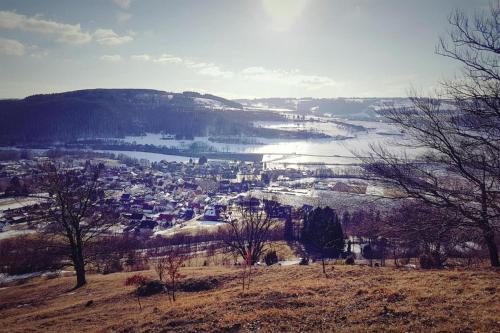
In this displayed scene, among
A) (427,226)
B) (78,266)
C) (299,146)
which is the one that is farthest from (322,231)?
(299,146)

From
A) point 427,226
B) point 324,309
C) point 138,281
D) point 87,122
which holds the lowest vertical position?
point 138,281

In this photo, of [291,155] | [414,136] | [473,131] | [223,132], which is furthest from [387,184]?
[223,132]

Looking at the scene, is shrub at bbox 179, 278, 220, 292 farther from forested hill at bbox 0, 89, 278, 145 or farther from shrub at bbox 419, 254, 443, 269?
forested hill at bbox 0, 89, 278, 145

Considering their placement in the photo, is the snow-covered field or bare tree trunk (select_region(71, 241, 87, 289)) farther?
the snow-covered field

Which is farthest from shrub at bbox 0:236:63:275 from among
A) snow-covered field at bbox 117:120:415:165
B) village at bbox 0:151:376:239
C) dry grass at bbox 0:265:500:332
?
snow-covered field at bbox 117:120:415:165

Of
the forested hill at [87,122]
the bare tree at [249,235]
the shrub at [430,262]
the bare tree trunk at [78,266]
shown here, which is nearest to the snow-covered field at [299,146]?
the forested hill at [87,122]

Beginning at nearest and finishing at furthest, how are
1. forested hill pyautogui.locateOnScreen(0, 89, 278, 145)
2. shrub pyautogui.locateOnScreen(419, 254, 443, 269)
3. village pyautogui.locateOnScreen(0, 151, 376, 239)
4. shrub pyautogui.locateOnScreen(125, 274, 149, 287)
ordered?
shrub pyautogui.locateOnScreen(419, 254, 443, 269), shrub pyautogui.locateOnScreen(125, 274, 149, 287), village pyautogui.locateOnScreen(0, 151, 376, 239), forested hill pyautogui.locateOnScreen(0, 89, 278, 145)

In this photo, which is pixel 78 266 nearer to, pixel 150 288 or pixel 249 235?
pixel 150 288

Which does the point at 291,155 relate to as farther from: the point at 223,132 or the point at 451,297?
the point at 451,297
